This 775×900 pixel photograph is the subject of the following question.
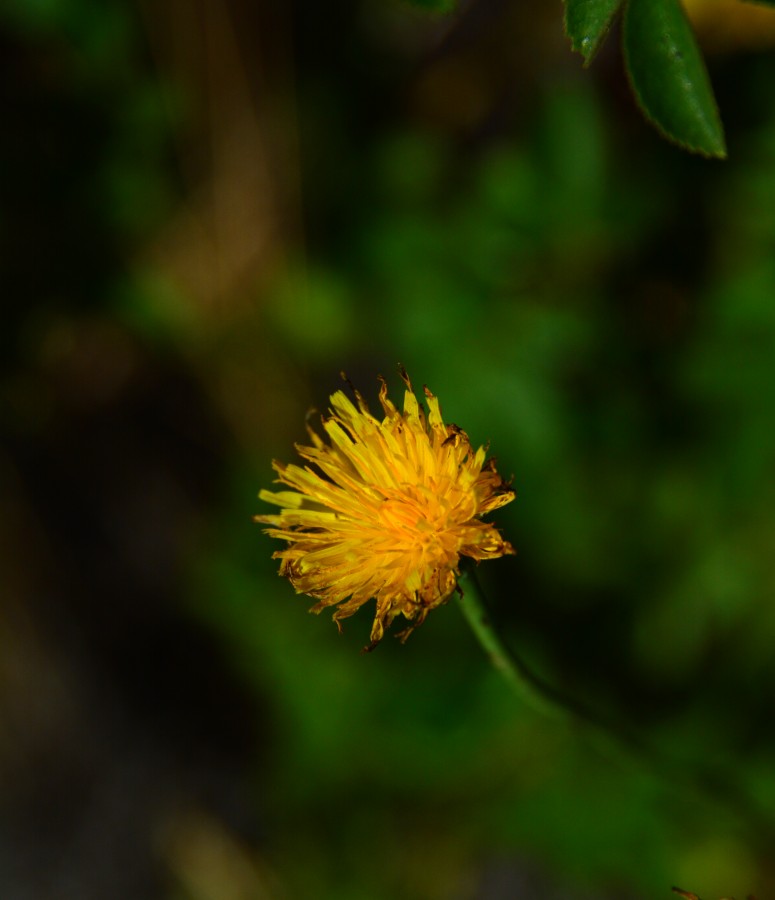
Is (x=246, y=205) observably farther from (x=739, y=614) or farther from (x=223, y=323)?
(x=739, y=614)

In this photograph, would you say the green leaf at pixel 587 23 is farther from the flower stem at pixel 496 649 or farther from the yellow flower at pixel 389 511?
the flower stem at pixel 496 649

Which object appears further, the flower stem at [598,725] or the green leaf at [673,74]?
the flower stem at [598,725]

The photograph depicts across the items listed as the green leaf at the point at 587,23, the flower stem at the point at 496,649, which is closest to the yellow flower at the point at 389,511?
the flower stem at the point at 496,649

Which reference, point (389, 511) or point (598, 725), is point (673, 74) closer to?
point (389, 511)

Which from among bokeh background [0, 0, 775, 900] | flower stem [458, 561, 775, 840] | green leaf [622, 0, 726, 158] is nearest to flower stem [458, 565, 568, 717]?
flower stem [458, 561, 775, 840]

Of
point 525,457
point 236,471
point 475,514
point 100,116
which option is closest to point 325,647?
point 236,471

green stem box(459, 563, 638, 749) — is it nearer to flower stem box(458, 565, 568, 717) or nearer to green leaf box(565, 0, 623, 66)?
flower stem box(458, 565, 568, 717)
